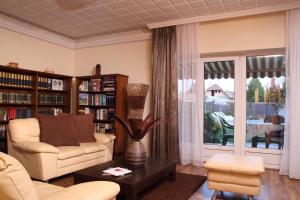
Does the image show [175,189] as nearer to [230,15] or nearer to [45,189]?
[45,189]

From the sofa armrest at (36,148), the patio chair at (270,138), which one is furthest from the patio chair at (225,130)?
the sofa armrest at (36,148)

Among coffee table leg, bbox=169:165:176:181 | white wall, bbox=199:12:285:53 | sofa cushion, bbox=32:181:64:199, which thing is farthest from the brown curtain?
sofa cushion, bbox=32:181:64:199

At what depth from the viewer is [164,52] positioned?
4398 millimetres

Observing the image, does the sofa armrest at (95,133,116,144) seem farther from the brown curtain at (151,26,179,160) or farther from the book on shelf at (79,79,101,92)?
the book on shelf at (79,79,101,92)

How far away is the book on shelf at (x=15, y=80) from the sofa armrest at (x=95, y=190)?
3.22 meters

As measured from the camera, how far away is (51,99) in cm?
484

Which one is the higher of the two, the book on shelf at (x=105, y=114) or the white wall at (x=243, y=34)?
the white wall at (x=243, y=34)

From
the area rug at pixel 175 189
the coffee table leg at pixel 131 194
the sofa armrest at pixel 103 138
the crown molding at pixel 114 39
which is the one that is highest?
the crown molding at pixel 114 39

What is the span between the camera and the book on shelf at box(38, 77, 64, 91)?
4594 mm

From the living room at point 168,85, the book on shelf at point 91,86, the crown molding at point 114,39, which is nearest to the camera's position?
the living room at point 168,85

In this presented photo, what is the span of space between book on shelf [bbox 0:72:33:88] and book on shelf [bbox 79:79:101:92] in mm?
1030

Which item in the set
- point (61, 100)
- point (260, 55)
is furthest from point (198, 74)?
point (61, 100)

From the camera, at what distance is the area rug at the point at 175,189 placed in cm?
268

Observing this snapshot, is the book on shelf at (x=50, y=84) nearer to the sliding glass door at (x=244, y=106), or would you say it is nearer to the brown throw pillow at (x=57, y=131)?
the brown throw pillow at (x=57, y=131)
